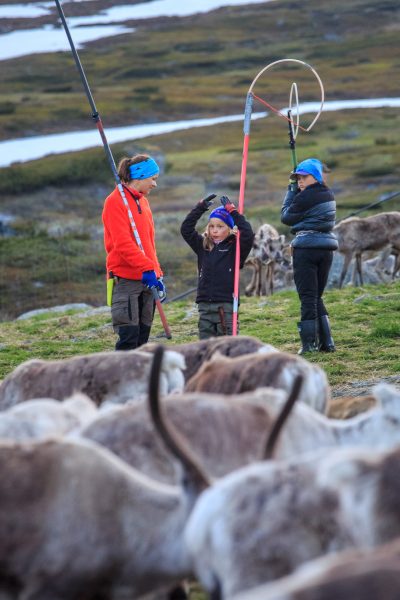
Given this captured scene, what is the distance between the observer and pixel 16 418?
605 centimetres

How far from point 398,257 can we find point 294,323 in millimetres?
6962

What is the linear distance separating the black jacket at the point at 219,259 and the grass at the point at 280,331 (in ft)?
5.29

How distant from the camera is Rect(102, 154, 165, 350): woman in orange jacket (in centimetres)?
1028

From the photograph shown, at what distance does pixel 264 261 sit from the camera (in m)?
20.9

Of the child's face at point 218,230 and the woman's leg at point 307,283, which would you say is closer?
the child's face at point 218,230

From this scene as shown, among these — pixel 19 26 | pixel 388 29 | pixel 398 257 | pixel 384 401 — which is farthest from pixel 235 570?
pixel 19 26

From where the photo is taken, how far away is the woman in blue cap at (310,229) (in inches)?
479

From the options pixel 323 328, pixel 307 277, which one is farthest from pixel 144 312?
pixel 323 328

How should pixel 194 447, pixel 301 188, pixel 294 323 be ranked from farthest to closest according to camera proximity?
1. pixel 294 323
2. pixel 301 188
3. pixel 194 447

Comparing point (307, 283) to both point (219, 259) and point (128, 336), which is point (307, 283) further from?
point (128, 336)

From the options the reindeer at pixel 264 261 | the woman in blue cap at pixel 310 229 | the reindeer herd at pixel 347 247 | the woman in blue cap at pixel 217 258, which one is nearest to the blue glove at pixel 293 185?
the woman in blue cap at pixel 310 229

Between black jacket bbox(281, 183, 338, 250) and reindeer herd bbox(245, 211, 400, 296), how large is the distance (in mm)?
8534

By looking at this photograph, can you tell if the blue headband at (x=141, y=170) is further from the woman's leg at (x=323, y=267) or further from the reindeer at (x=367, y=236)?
the reindeer at (x=367, y=236)

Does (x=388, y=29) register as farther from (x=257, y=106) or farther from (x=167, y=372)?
(x=167, y=372)
